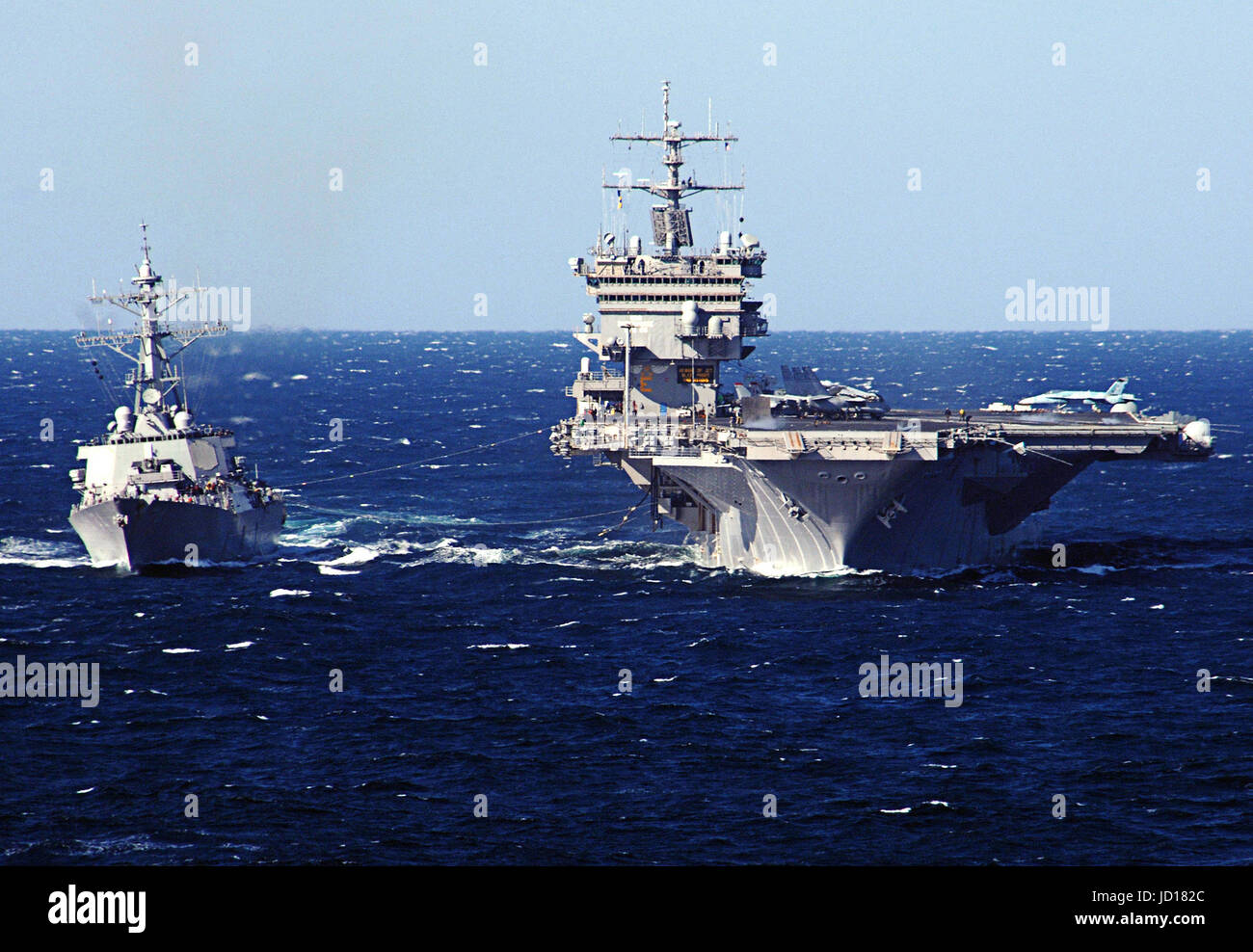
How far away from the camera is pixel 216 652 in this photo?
38.7 metres

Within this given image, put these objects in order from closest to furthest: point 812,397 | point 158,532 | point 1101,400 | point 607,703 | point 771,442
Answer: point 607,703, point 771,442, point 158,532, point 812,397, point 1101,400

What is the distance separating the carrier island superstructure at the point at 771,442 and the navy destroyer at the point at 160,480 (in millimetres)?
13202

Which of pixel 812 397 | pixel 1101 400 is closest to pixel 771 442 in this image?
pixel 812 397

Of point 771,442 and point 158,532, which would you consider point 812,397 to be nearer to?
point 771,442

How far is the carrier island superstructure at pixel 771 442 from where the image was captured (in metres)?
43.1

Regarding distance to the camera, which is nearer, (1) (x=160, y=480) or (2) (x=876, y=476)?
(2) (x=876, y=476)

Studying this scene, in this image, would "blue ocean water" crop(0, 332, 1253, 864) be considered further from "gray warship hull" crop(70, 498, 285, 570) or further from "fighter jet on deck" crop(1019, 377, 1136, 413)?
"fighter jet on deck" crop(1019, 377, 1136, 413)

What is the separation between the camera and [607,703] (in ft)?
109

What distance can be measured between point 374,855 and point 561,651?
48.2 feet

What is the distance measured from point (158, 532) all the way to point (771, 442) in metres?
24.0

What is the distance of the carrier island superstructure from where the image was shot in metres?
43.1

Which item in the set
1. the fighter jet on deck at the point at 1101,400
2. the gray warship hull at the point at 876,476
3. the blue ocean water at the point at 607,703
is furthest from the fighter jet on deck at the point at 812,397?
the blue ocean water at the point at 607,703
